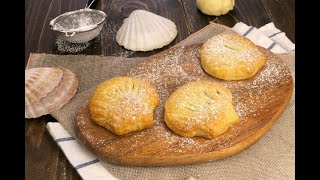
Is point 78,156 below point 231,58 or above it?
below

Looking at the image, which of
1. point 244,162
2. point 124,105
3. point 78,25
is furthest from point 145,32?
point 244,162

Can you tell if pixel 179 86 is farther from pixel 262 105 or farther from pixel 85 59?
pixel 85 59

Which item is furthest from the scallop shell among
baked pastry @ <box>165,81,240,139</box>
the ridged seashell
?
baked pastry @ <box>165,81,240,139</box>

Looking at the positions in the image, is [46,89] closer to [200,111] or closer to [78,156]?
[78,156]

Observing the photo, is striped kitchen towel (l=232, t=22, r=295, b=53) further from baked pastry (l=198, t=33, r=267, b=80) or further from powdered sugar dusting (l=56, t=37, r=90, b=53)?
powdered sugar dusting (l=56, t=37, r=90, b=53)

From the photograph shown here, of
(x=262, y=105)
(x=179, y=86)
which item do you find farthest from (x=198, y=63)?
(x=262, y=105)

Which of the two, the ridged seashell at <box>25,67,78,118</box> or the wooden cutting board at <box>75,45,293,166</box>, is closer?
the wooden cutting board at <box>75,45,293,166</box>
